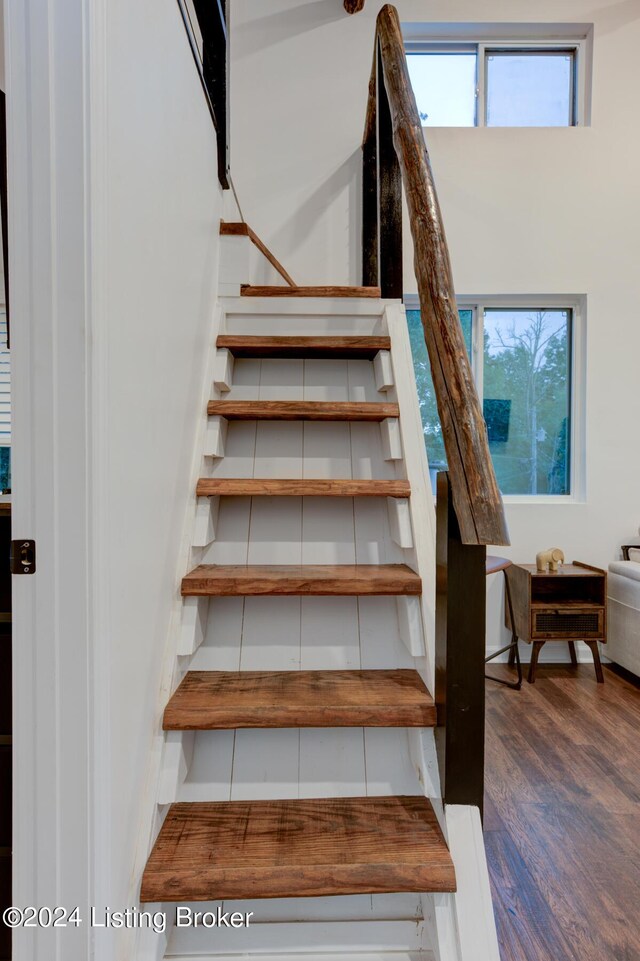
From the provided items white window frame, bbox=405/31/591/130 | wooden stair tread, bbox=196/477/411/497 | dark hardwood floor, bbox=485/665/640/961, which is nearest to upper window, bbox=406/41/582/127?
white window frame, bbox=405/31/591/130

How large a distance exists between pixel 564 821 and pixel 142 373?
6.09 ft

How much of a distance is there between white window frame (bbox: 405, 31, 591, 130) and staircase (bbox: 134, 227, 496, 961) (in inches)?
95.6

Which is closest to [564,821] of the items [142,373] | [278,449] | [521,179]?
[278,449]

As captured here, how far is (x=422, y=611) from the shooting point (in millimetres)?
1308

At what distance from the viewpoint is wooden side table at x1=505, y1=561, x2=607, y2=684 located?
2.87 m

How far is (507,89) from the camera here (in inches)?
133

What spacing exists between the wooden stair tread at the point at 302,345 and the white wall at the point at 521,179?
1600 mm

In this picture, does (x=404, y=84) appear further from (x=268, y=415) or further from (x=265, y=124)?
(x=265, y=124)

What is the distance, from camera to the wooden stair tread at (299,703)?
115 cm

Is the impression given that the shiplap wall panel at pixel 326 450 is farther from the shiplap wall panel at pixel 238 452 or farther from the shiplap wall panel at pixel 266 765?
the shiplap wall panel at pixel 266 765

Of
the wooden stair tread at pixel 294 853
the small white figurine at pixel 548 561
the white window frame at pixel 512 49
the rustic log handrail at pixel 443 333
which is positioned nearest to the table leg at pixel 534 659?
the small white figurine at pixel 548 561

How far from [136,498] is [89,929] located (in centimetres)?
65

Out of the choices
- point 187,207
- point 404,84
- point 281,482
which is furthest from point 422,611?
point 404,84

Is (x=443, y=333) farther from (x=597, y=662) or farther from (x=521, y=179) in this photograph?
(x=521, y=179)
